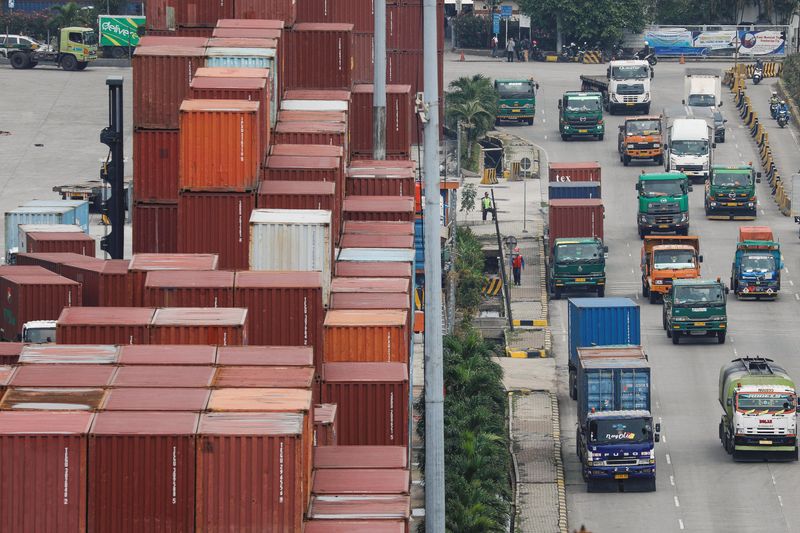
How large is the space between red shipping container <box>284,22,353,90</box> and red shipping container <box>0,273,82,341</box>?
9.95 metres

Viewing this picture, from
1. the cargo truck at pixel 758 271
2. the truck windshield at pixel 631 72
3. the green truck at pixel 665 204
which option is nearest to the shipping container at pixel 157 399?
the cargo truck at pixel 758 271

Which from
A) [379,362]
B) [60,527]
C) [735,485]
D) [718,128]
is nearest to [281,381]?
[60,527]

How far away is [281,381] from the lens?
116 feet

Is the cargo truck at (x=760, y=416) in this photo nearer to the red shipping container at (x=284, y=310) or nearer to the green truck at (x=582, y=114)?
the red shipping container at (x=284, y=310)

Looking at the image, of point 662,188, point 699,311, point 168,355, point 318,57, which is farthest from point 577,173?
point 168,355

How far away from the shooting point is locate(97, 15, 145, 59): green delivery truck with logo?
12469cm

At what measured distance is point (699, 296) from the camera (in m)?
65.6

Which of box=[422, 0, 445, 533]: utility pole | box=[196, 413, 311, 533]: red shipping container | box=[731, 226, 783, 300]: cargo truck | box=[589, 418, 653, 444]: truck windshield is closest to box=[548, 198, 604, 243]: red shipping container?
box=[731, 226, 783, 300]: cargo truck

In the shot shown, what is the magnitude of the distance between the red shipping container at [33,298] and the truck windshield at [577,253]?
25.1m

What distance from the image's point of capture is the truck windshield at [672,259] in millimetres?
71812

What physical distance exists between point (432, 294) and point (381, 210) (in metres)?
19.8

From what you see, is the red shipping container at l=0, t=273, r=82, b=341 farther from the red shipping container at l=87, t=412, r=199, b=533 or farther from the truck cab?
the truck cab

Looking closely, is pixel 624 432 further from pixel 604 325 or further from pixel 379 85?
pixel 379 85

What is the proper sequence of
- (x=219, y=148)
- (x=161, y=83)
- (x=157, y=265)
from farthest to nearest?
(x=161, y=83), (x=219, y=148), (x=157, y=265)
